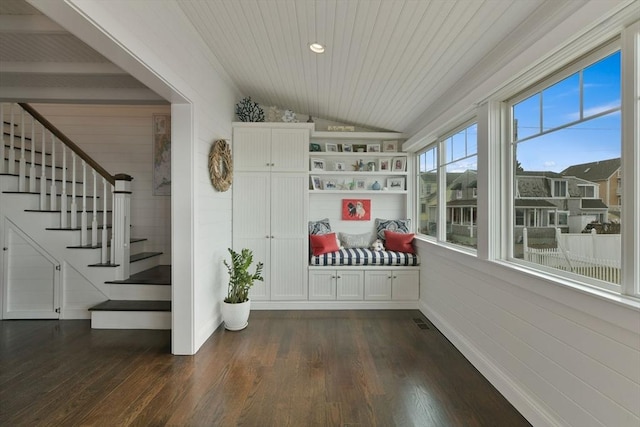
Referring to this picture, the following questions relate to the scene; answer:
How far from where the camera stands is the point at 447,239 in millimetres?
3518

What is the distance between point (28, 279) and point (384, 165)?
465cm

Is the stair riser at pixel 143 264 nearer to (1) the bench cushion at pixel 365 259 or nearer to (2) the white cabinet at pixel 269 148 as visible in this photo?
(2) the white cabinet at pixel 269 148

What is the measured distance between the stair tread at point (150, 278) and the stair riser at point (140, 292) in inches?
1.5

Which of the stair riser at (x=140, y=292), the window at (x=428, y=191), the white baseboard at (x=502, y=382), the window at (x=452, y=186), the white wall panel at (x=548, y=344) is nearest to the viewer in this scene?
the white wall panel at (x=548, y=344)

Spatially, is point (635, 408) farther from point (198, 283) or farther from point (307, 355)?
point (198, 283)

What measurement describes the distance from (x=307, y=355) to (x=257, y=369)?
0.46 metres

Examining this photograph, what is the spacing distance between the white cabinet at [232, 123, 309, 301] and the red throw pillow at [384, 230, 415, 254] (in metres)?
1.21

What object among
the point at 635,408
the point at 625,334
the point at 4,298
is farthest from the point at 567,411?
the point at 4,298

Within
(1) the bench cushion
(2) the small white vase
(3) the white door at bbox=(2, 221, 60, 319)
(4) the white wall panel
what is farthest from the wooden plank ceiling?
(2) the small white vase

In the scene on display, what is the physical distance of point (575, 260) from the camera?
68.4 inches

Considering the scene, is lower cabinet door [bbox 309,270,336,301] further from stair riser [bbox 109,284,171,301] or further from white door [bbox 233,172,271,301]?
stair riser [bbox 109,284,171,301]

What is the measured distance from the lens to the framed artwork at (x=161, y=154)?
4.36 m

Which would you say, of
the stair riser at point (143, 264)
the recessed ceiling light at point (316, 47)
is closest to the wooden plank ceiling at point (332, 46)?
the recessed ceiling light at point (316, 47)

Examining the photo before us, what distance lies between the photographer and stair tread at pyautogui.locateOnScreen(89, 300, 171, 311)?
10.5 feet
